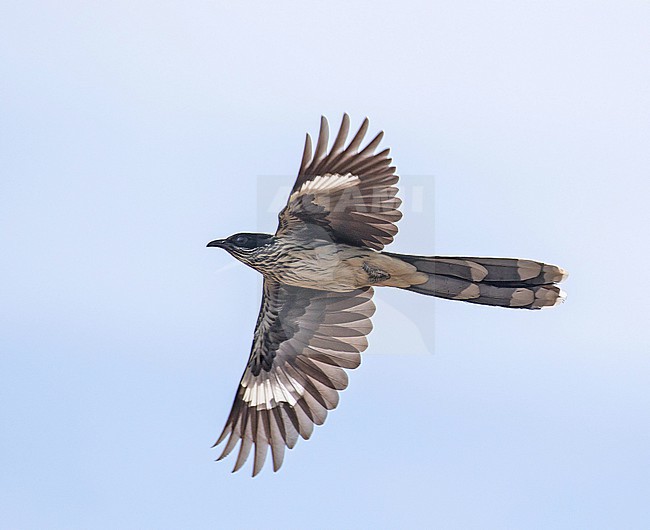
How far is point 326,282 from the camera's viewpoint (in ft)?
26.8

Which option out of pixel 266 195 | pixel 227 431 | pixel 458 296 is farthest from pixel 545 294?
pixel 227 431

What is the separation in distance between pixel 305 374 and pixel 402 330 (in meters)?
0.99

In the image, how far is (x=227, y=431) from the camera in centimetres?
886

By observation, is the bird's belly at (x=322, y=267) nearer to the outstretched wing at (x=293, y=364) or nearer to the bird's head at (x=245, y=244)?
the bird's head at (x=245, y=244)

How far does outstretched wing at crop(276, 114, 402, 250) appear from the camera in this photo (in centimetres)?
745

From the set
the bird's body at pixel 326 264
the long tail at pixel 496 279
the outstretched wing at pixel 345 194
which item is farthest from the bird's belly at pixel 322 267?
the long tail at pixel 496 279

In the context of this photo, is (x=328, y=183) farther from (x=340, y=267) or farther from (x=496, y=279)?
(x=496, y=279)

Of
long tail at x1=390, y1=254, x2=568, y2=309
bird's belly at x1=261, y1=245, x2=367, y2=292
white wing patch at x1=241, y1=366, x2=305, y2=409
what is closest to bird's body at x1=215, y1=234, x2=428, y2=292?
bird's belly at x1=261, y1=245, x2=367, y2=292

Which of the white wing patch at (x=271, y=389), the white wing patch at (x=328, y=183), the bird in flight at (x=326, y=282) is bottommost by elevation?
the white wing patch at (x=271, y=389)

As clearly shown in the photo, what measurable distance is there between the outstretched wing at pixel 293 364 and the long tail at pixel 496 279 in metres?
0.78

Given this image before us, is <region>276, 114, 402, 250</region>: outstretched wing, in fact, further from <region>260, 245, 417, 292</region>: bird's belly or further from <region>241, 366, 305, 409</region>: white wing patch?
<region>241, 366, 305, 409</region>: white wing patch

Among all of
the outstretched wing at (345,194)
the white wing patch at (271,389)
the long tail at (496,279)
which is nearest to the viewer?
the outstretched wing at (345,194)

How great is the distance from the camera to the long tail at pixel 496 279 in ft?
26.2

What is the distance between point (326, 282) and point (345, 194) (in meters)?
0.87
